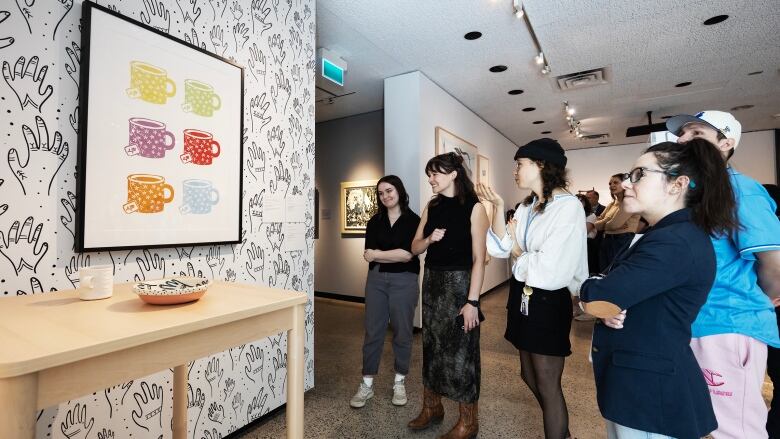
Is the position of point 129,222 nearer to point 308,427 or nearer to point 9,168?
point 9,168

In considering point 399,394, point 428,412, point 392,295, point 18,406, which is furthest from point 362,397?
point 18,406

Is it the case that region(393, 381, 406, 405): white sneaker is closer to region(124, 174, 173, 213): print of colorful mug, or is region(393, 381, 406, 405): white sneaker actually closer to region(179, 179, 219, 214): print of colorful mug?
region(179, 179, 219, 214): print of colorful mug

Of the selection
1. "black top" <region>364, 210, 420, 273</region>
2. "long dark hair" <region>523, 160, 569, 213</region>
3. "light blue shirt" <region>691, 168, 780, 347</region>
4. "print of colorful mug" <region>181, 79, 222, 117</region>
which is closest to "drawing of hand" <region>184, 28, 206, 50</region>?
"print of colorful mug" <region>181, 79, 222, 117</region>

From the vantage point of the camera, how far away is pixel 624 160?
8.27 meters

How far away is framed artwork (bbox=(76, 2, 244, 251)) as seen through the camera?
1.46 meters

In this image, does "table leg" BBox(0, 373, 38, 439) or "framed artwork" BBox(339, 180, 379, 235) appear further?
"framed artwork" BBox(339, 180, 379, 235)

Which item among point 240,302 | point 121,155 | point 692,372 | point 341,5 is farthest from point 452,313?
point 341,5

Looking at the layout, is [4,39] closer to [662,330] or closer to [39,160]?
[39,160]

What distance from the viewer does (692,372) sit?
3.34 feet

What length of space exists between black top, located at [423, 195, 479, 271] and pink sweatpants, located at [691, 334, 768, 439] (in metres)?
1.05

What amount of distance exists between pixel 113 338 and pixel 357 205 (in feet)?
15.8

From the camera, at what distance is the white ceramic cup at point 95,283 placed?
3.70ft

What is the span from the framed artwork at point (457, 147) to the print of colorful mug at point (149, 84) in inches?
125

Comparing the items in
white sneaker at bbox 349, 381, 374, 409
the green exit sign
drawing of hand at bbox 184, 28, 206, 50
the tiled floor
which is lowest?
the tiled floor
